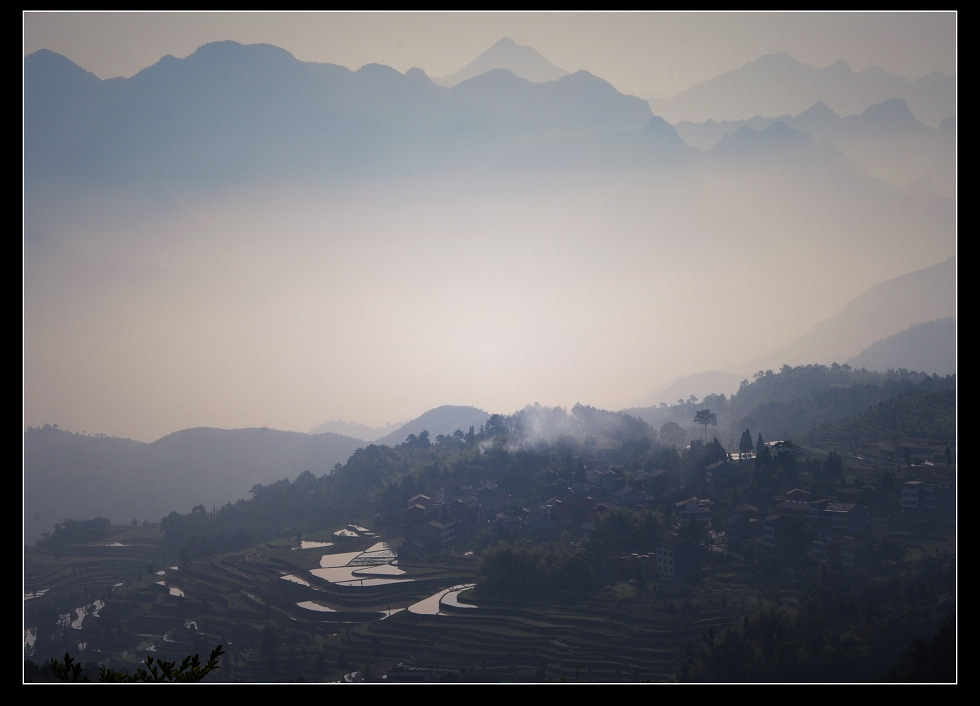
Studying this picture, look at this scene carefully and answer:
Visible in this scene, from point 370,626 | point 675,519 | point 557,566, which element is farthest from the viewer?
point 675,519

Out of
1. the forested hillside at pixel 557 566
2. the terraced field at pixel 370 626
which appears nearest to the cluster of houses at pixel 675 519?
the forested hillside at pixel 557 566

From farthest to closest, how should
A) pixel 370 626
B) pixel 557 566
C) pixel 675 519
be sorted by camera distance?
pixel 675 519
pixel 557 566
pixel 370 626

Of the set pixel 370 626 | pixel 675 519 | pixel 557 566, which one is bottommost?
pixel 370 626

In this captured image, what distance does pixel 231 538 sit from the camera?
72.2 ft

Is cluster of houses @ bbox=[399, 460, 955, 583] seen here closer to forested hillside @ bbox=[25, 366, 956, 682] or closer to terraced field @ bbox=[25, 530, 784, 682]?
forested hillside @ bbox=[25, 366, 956, 682]

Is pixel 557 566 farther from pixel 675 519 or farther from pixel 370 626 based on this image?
pixel 370 626

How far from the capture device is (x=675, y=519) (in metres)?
16.8

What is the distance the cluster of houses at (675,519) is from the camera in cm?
1459

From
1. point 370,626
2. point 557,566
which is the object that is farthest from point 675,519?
point 370,626

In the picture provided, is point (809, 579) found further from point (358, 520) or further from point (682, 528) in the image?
point (358, 520)

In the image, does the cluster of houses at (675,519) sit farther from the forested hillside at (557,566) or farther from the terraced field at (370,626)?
the terraced field at (370,626)

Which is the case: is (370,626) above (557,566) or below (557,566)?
below
